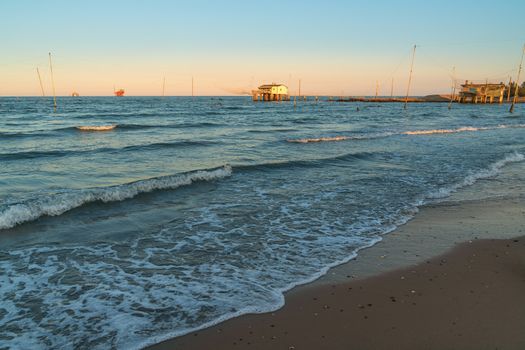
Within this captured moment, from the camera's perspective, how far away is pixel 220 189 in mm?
11180

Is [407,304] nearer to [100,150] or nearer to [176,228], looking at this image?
[176,228]

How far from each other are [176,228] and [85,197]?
125 inches

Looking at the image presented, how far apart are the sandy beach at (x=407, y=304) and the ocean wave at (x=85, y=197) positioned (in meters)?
5.87

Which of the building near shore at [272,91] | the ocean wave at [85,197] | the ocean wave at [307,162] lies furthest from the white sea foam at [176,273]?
the building near shore at [272,91]

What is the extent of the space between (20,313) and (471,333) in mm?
5032

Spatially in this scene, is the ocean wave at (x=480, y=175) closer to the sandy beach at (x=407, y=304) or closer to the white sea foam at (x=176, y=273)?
the white sea foam at (x=176, y=273)

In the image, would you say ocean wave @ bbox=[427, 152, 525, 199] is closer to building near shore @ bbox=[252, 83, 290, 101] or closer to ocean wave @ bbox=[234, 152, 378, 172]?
ocean wave @ bbox=[234, 152, 378, 172]

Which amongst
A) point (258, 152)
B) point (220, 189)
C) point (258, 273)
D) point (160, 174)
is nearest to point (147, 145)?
point (258, 152)

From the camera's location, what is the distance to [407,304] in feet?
14.6

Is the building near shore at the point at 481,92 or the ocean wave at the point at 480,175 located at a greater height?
the building near shore at the point at 481,92

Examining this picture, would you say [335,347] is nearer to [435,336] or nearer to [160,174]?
[435,336]

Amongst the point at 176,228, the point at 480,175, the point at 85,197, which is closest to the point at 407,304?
the point at 176,228

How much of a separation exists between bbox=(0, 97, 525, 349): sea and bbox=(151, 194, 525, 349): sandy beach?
1.10 ft

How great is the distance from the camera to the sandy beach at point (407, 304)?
3.70 metres
